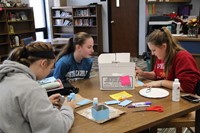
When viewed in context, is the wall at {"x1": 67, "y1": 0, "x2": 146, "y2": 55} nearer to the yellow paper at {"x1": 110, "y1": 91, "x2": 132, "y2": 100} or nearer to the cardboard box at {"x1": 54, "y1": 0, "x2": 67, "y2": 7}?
the cardboard box at {"x1": 54, "y1": 0, "x2": 67, "y2": 7}

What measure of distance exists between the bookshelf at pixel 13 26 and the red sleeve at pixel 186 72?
493 centimetres

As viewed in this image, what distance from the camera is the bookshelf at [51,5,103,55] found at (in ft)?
21.8

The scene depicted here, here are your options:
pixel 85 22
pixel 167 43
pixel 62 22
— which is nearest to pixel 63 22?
pixel 62 22

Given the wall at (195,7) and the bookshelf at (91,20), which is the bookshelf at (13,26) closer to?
the bookshelf at (91,20)

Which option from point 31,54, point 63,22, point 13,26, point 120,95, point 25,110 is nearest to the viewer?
point 25,110

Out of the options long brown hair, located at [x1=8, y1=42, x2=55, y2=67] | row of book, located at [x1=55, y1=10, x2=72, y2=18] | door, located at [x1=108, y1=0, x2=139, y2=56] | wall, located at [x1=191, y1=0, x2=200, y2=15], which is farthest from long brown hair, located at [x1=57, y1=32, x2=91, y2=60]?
wall, located at [x1=191, y1=0, x2=200, y2=15]

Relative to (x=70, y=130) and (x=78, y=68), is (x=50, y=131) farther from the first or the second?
(x=78, y=68)

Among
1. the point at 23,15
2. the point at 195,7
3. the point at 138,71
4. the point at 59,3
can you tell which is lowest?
the point at 138,71

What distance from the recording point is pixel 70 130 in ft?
3.85

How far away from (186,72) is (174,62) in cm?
14

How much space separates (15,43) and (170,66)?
16.6 ft

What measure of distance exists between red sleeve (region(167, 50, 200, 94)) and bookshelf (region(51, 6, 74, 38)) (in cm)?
564

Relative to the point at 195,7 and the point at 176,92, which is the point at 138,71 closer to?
the point at 176,92

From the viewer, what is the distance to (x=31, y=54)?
1196 millimetres
